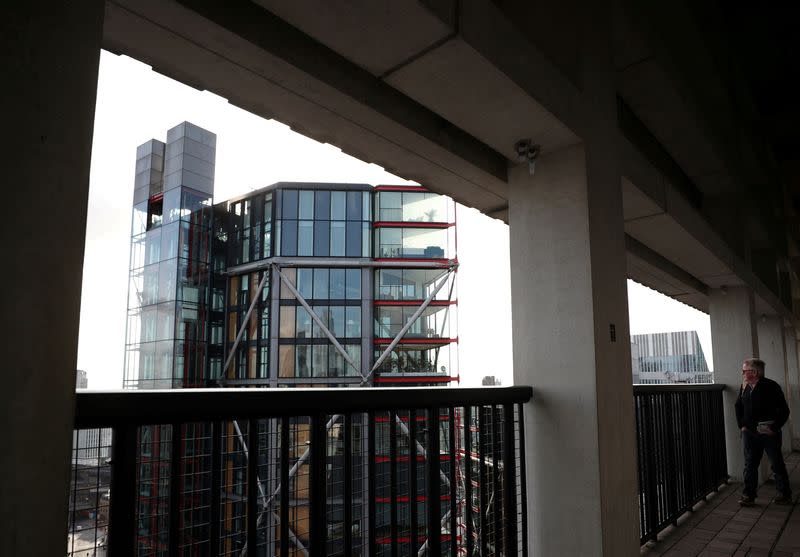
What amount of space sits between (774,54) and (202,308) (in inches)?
968

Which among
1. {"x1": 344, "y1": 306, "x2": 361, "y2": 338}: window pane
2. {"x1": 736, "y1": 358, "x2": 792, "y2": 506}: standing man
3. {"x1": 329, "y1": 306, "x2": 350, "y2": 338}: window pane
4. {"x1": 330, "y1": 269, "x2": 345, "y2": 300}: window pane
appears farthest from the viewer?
{"x1": 330, "y1": 269, "x2": 345, "y2": 300}: window pane

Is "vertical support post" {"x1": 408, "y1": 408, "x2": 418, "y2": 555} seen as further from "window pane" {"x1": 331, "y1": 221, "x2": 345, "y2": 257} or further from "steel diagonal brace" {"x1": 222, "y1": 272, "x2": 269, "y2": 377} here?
"steel diagonal brace" {"x1": 222, "y1": 272, "x2": 269, "y2": 377}

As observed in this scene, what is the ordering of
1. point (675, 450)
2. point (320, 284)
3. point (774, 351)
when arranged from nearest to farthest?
1. point (675, 450)
2. point (774, 351)
3. point (320, 284)

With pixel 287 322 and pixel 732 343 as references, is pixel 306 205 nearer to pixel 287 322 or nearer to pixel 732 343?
pixel 287 322

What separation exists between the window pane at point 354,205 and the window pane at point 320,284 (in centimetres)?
302

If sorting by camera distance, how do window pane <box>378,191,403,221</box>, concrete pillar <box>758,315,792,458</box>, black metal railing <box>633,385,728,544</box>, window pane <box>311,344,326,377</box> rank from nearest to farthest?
1. black metal railing <box>633,385,728,544</box>
2. concrete pillar <box>758,315,792,458</box>
3. window pane <box>311,344,326,377</box>
4. window pane <box>378,191,403,221</box>

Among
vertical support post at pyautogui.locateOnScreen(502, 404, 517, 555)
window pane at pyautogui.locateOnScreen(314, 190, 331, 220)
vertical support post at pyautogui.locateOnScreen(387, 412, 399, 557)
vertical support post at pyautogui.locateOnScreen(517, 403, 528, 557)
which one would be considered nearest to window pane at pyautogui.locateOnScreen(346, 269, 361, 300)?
window pane at pyautogui.locateOnScreen(314, 190, 331, 220)

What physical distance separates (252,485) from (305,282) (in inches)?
936

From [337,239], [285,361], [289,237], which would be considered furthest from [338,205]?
[285,361]

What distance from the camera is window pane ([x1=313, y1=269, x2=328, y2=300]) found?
2480 centimetres

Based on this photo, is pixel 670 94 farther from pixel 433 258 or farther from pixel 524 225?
pixel 433 258

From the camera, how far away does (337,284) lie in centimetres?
2509

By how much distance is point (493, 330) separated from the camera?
2734 centimetres

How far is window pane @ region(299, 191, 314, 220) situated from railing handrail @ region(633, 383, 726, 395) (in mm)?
21779
